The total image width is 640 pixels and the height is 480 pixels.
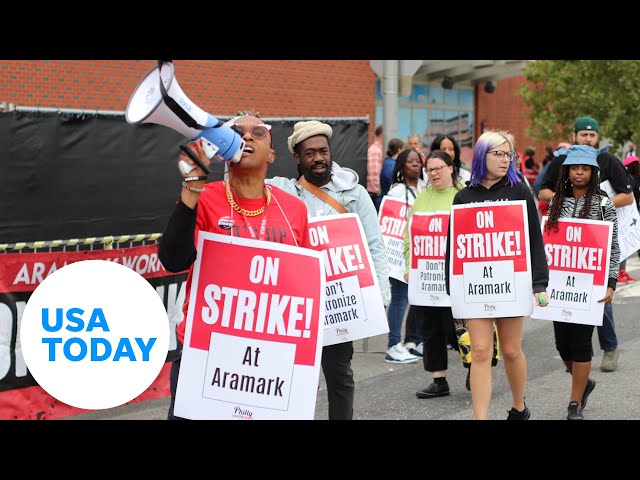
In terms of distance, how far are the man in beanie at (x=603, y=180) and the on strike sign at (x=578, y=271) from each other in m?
0.96

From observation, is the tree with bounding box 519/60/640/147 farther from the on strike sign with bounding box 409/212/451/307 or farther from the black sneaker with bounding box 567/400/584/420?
the black sneaker with bounding box 567/400/584/420

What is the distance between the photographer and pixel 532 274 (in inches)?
229

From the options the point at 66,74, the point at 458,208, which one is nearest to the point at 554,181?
the point at 458,208

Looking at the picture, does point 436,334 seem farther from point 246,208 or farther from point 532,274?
point 246,208

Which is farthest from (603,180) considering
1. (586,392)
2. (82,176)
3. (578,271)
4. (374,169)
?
(374,169)

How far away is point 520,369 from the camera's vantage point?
591cm

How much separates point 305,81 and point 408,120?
7594 millimetres

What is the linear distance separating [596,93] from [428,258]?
14.7 meters

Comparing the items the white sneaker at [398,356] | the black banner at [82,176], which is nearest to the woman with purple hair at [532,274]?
the white sneaker at [398,356]

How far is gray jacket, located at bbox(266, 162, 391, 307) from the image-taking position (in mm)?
5391

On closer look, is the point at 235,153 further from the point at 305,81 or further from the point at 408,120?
the point at 408,120

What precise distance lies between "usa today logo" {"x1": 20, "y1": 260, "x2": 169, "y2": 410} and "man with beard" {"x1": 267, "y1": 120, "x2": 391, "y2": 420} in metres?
1.46

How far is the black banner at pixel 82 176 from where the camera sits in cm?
684
